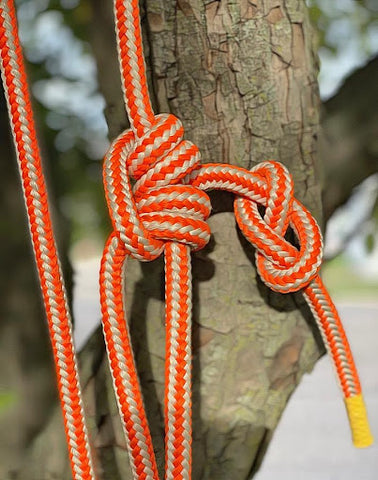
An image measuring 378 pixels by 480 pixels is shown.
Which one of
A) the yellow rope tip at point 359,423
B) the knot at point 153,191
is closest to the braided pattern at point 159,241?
the knot at point 153,191

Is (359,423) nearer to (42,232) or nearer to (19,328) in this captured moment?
Answer: (42,232)

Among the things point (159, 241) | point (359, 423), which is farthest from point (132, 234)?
point (359, 423)

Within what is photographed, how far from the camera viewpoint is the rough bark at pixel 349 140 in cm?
61

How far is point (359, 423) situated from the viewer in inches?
19.6

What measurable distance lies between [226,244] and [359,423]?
0.66 ft

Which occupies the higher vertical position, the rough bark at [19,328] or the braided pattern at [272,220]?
the braided pattern at [272,220]

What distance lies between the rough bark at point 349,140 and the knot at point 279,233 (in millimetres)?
188

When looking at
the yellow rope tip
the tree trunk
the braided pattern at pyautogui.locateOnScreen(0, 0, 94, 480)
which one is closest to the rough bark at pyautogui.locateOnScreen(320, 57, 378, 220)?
the tree trunk

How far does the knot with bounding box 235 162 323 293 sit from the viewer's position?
422mm

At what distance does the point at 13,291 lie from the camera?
746mm

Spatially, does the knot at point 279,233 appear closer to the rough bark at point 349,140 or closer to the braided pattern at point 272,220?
the braided pattern at point 272,220

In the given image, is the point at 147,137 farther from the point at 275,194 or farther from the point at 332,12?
the point at 332,12

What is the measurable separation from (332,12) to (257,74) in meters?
0.65

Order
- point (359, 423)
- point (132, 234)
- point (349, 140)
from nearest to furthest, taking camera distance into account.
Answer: point (132, 234) < point (359, 423) < point (349, 140)
